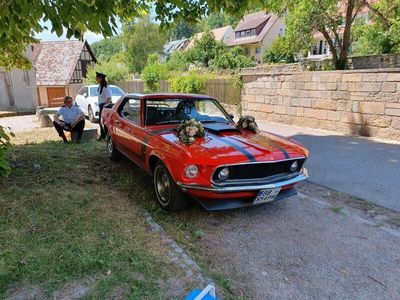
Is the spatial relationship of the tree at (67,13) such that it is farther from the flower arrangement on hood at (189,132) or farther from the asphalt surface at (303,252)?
the asphalt surface at (303,252)

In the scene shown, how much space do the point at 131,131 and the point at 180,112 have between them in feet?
2.77

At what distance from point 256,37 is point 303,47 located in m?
38.2

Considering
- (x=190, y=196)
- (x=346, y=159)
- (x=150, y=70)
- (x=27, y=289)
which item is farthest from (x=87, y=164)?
(x=150, y=70)

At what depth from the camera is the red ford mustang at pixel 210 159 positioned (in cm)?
381

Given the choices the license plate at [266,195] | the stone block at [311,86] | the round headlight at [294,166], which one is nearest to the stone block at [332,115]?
the stone block at [311,86]

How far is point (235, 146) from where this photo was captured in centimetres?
413

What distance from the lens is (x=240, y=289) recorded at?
289 cm

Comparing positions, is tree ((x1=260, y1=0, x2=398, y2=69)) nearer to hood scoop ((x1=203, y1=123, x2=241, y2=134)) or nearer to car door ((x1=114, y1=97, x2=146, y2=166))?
car door ((x1=114, y1=97, x2=146, y2=166))

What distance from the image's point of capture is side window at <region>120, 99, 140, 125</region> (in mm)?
5489

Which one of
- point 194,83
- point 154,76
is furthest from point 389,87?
point 154,76

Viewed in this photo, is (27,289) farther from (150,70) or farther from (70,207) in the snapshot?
(150,70)

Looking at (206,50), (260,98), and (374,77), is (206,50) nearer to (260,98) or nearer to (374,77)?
(260,98)

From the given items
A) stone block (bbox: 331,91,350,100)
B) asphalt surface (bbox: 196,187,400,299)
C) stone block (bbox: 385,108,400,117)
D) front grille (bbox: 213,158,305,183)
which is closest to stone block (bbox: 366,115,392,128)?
stone block (bbox: 385,108,400,117)

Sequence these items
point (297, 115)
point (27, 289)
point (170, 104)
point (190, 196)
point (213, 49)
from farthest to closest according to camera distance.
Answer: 1. point (213, 49)
2. point (297, 115)
3. point (170, 104)
4. point (190, 196)
5. point (27, 289)
